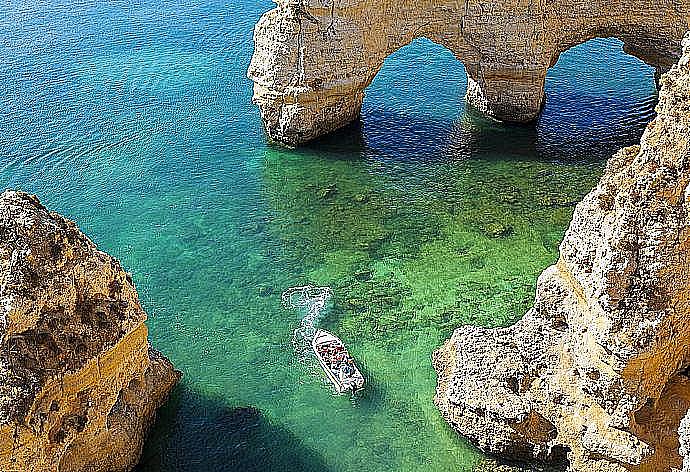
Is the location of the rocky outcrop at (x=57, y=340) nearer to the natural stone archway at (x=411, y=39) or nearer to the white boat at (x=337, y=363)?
the white boat at (x=337, y=363)

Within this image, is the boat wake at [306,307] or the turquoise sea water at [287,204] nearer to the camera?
the turquoise sea water at [287,204]

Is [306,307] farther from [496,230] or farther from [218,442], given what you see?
[496,230]

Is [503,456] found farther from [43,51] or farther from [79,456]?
[43,51]

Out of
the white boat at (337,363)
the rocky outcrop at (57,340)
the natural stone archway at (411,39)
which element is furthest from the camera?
the natural stone archway at (411,39)

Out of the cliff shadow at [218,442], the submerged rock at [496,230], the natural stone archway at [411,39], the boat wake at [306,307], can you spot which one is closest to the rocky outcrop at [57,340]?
the cliff shadow at [218,442]

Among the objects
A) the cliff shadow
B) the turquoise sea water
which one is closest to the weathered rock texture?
the turquoise sea water

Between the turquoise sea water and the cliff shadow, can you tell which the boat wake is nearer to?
the turquoise sea water

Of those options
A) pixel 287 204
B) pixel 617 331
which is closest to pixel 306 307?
pixel 287 204

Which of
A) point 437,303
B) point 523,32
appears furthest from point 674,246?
point 523,32
